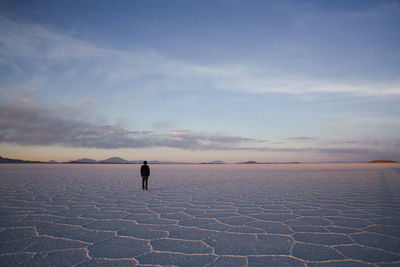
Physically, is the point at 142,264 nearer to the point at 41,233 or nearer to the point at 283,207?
the point at 41,233

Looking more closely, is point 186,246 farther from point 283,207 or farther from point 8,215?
point 8,215

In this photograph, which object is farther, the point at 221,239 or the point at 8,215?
the point at 8,215

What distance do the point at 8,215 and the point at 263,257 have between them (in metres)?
4.09

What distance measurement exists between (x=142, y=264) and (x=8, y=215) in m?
3.18

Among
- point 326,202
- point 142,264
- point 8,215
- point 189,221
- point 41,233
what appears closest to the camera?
point 142,264

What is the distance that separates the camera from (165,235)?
10.2ft

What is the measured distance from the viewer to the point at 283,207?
4.90 metres

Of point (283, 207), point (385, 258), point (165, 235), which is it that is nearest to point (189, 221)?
point (165, 235)

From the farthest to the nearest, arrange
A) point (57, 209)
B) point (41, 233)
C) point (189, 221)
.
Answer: point (57, 209), point (189, 221), point (41, 233)

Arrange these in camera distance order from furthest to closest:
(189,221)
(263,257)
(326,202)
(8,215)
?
(326,202)
(8,215)
(189,221)
(263,257)

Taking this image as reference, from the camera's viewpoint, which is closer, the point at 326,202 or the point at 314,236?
the point at 314,236

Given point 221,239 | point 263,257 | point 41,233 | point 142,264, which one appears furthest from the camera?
point 41,233

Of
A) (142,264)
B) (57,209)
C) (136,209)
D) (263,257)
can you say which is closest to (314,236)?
(263,257)

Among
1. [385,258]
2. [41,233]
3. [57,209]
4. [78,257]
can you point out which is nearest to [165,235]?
[78,257]
